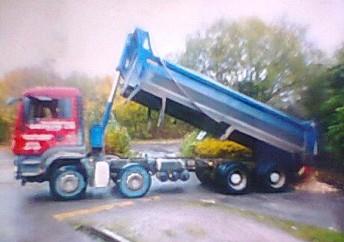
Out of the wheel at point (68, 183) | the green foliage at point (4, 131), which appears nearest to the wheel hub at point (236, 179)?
the wheel at point (68, 183)

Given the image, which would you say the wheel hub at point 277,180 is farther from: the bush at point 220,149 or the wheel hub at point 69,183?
the wheel hub at point 69,183

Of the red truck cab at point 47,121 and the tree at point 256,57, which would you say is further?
the tree at point 256,57

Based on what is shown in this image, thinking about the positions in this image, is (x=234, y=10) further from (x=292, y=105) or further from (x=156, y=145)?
(x=156, y=145)

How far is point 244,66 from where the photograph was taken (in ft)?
6.40

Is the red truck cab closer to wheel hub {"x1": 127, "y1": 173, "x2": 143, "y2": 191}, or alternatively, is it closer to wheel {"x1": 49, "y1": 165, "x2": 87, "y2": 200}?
wheel {"x1": 49, "y1": 165, "x2": 87, "y2": 200}

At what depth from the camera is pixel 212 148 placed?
6.41ft

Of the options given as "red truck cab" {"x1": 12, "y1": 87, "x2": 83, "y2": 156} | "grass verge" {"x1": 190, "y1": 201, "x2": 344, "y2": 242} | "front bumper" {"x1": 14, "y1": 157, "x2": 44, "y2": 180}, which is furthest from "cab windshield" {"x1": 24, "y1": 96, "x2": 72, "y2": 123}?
"grass verge" {"x1": 190, "y1": 201, "x2": 344, "y2": 242}

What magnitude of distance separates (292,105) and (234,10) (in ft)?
1.22

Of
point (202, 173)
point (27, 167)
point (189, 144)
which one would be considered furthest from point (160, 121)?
point (27, 167)

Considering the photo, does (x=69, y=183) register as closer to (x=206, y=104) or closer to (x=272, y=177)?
(x=206, y=104)

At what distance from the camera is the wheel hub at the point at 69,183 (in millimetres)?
1852

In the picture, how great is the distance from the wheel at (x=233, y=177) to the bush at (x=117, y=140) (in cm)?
32

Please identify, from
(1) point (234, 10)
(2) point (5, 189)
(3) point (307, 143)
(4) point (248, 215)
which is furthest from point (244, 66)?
(2) point (5, 189)

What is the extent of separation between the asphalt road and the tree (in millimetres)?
302
